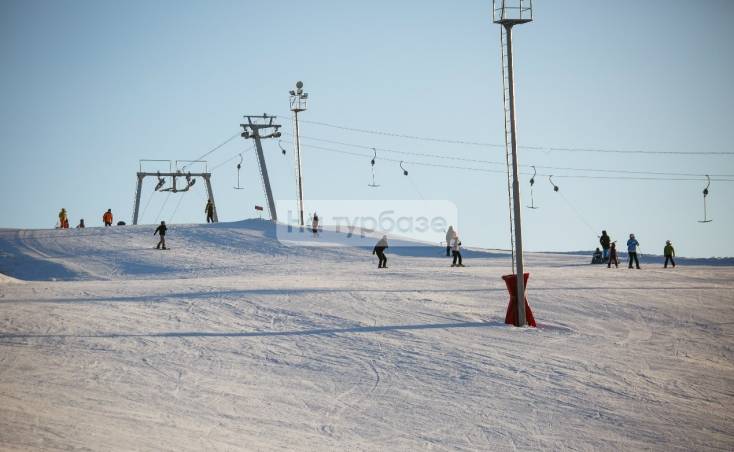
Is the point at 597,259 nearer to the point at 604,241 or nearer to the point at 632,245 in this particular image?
the point at 604,241

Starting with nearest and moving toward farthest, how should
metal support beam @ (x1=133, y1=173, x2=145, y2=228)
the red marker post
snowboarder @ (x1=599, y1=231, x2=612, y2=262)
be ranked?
the red marker post → snowboarder @ (x1=599, y1=231, x2=612, y2=262) → metal support beam @ (x1=133, y1=173, x2=145, y2=228)

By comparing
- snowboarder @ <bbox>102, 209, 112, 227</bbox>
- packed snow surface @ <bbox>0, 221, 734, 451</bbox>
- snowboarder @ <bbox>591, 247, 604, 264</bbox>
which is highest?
snowboarder @ <bbox>102, 209, 112, 227</bbox>

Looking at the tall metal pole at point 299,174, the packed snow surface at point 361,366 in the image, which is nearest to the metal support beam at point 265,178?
the tall metal pole at point 299,174

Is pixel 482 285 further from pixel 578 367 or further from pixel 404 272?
pixel 578 367

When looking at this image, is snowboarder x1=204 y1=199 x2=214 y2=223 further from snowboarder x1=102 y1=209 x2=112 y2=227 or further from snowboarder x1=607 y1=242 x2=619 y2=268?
snowboarder x1=607 y1=242 x2=619 y2=268

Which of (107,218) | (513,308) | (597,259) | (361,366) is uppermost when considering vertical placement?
(107,218)

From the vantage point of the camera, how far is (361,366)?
52.0 ft

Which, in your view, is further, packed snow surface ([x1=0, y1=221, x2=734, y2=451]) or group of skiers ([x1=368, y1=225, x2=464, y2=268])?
group of skiers ([x1=368, y1=225, x2=464, y2=268])

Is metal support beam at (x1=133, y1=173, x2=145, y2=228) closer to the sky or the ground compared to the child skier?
closer to the sky

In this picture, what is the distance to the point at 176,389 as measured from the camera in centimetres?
1395

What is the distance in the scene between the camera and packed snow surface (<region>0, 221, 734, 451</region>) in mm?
12305

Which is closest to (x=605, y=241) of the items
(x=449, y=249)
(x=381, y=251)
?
(x=449, y=249)

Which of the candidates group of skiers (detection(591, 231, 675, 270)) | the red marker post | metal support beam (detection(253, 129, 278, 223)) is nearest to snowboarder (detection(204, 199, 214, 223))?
metal support beam (detection(253, 129, 278, 223))

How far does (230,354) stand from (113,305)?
5431 mm
